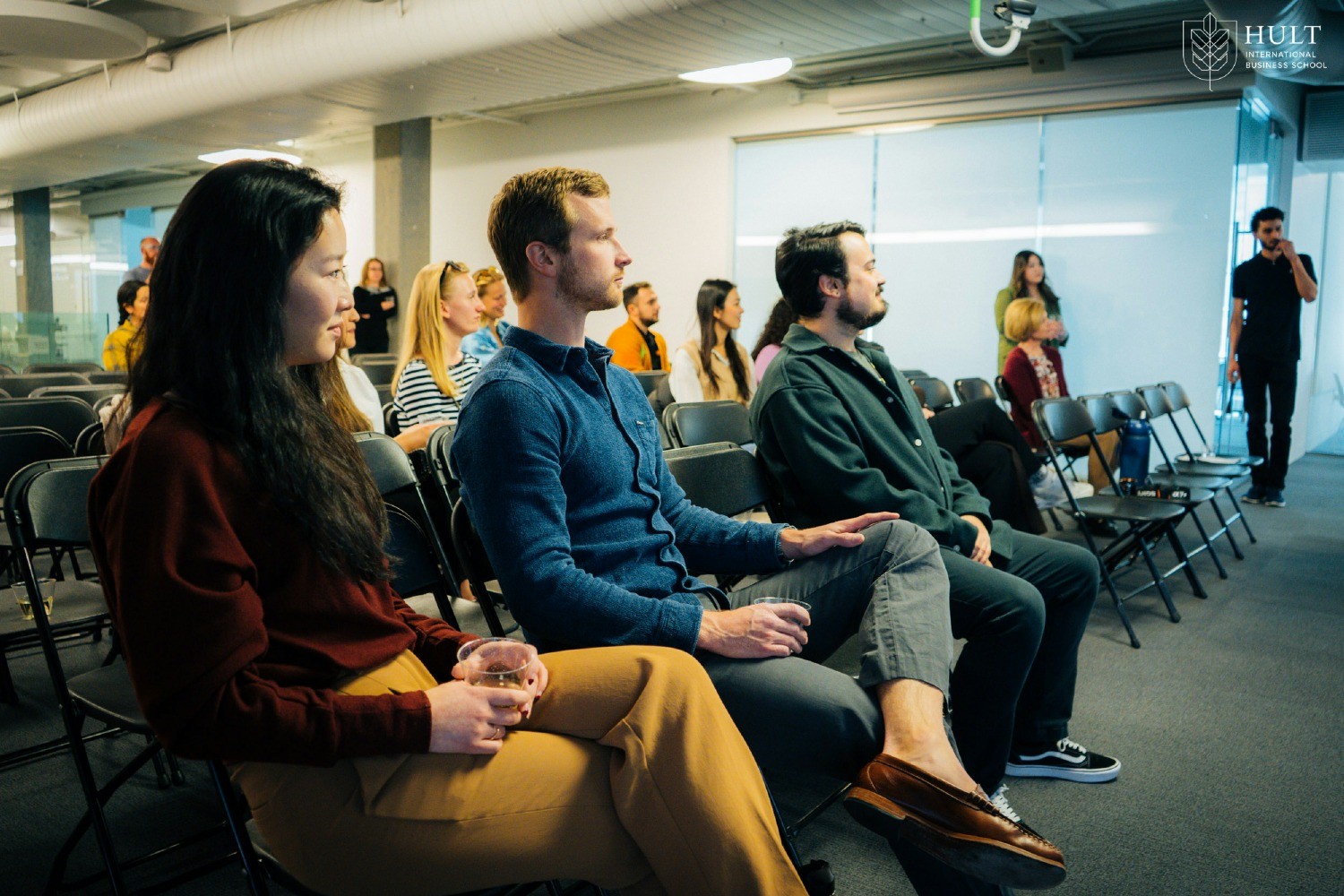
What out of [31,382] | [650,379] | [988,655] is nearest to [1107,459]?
[650,379]

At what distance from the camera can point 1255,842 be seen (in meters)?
2.24

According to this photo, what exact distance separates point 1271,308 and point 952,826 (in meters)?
6.43

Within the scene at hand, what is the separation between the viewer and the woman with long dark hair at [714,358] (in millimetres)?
5121

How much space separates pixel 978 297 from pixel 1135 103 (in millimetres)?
1901

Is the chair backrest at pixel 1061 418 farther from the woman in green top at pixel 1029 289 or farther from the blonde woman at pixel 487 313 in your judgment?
the woman in green top at pixel 1029 289

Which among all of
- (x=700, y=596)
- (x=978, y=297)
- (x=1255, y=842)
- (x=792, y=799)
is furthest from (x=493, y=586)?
(x=978, y=297)

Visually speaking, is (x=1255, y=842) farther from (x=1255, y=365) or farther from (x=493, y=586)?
(x=1255, y=365)

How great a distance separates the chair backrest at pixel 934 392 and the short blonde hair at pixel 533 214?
393 cm

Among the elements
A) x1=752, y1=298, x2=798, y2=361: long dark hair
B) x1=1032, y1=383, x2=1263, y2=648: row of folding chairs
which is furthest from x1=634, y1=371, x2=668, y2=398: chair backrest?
x1=1032, y1=383, x2=1263, y2=648: row of folding chairs

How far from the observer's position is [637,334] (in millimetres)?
6520

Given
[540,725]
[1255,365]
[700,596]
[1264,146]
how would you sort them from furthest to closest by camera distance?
[1264,146], [1255,365], [700,596], [540,725]

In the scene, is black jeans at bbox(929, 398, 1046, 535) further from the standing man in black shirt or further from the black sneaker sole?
the standing man in black shirt

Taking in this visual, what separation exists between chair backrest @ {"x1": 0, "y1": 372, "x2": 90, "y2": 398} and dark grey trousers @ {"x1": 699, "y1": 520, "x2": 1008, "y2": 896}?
5.25m

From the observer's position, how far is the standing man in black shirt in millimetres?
6438
